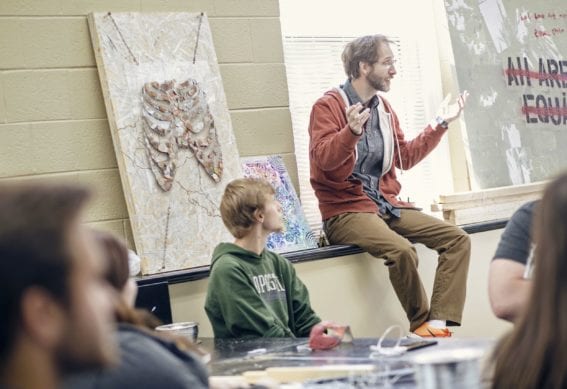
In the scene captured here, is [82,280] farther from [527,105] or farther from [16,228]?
[527,105]

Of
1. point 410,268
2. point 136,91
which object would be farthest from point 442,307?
point 136,91

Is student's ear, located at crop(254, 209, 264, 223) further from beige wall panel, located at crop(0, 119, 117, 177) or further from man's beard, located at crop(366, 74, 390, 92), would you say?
man's beard, located at crop(366, 74, 390, 92)

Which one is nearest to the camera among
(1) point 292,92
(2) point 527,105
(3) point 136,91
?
(3) point 136,91

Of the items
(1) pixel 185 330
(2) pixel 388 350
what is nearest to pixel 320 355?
(2) pixel 388 350

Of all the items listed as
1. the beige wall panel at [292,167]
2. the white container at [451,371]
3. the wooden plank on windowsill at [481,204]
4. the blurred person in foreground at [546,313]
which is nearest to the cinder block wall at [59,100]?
the beige wall panel at [292,167]

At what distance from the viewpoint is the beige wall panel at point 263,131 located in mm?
4887

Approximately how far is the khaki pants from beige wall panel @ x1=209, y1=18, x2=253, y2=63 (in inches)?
33.5

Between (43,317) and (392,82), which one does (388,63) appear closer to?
(392,82)

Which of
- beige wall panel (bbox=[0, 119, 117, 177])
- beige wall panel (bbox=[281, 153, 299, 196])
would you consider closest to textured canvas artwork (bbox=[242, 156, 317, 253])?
beige wall panel (bbox=[281, 153, 299, 196])

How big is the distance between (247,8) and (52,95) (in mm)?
1070

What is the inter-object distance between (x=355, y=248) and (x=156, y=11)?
4.44 ft

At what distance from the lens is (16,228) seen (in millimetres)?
1287

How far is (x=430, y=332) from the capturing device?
15.9 ft

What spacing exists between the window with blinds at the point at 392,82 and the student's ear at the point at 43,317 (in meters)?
3.84
